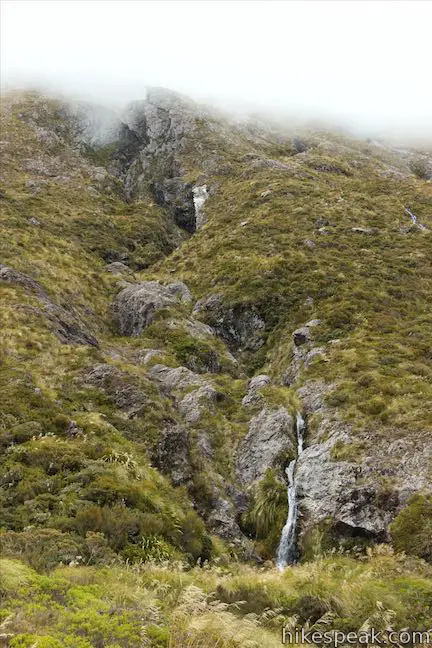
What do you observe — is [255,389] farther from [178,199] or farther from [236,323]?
[178,199]

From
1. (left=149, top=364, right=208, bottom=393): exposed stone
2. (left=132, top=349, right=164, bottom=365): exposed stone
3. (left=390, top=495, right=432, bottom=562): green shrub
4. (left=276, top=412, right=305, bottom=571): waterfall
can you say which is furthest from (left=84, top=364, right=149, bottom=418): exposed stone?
(left=390, top=495, right=432, bottom=562): green shrub

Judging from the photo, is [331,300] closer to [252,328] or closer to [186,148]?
[252,328]

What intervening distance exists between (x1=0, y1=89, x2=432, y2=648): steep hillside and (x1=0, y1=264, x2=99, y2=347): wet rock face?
0.26 meters

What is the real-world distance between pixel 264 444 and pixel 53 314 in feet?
60.7

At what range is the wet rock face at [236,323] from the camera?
45.1m

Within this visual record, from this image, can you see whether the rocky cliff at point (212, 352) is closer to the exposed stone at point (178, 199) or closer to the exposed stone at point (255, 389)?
the exposed stone at point (255, 389)

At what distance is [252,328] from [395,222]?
31.5 metres

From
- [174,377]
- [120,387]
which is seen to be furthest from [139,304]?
[120,387]

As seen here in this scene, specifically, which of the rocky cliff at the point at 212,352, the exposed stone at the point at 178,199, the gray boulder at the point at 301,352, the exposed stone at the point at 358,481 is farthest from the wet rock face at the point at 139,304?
the exposed stone at the point at 178,199

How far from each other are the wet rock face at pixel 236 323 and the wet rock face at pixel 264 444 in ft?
46.6

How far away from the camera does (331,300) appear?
1773 inches

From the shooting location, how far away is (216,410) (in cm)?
3183

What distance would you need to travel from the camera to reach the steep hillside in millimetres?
11367

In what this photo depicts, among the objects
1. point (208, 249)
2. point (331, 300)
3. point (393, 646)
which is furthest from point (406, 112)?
point (393, 646)
